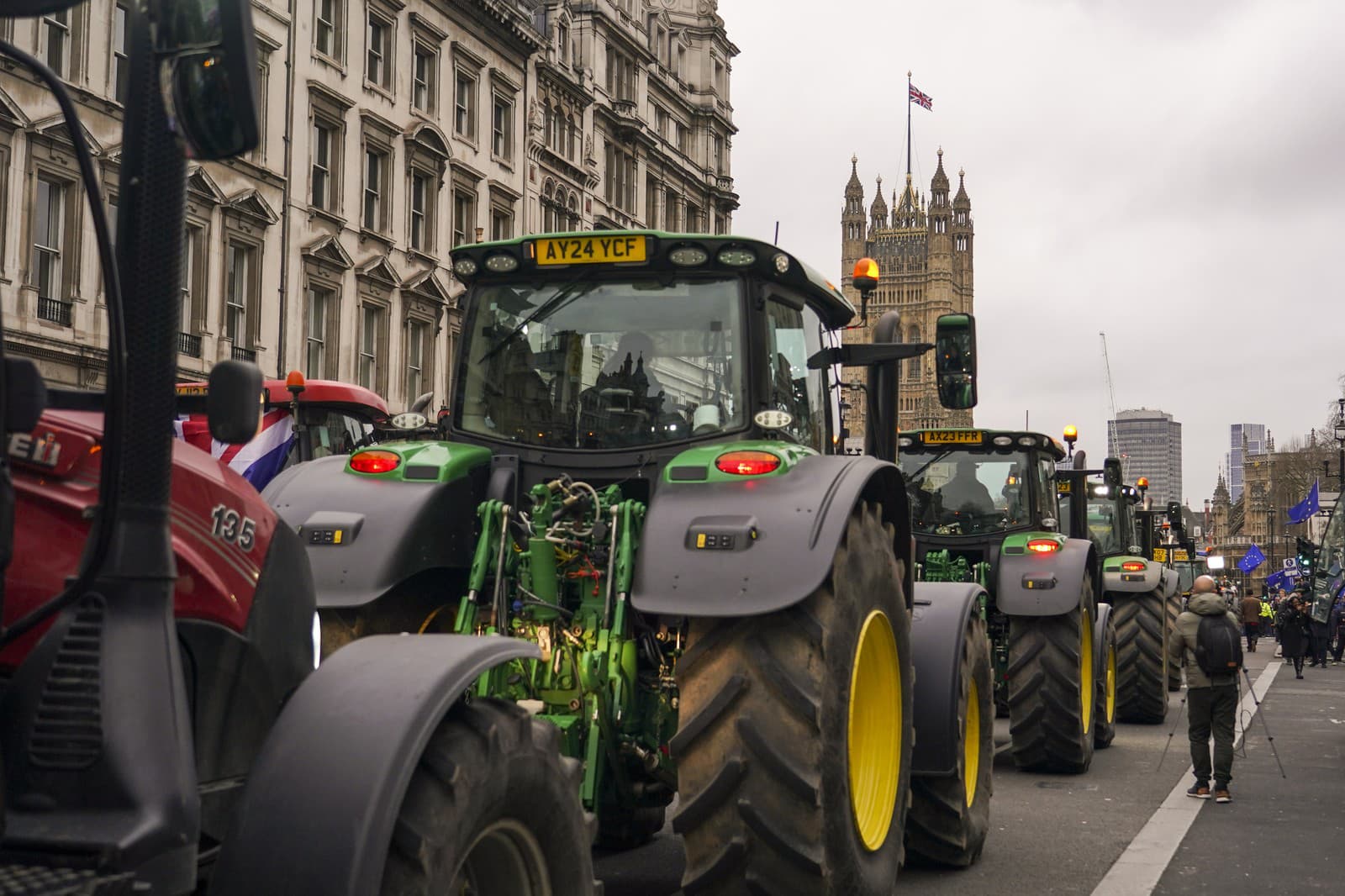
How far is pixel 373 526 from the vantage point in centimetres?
609

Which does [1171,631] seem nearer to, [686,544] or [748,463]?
[748,463]

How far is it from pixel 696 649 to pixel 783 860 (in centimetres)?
76

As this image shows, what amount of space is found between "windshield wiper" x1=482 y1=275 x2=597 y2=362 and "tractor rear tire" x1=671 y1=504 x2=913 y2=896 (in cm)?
175

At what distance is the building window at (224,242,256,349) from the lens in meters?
27.6

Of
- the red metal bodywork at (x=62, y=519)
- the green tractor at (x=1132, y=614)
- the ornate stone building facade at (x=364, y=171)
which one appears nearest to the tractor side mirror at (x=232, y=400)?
the red metal bodywork at (x=62, y=519)

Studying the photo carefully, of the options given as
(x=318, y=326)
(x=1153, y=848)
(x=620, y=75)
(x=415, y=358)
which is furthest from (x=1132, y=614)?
(x=620, y=75)

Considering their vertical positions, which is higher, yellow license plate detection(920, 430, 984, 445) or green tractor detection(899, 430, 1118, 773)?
yellow license plate detection(920, 430, 984, 445)

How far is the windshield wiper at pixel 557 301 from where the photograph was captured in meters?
6.62

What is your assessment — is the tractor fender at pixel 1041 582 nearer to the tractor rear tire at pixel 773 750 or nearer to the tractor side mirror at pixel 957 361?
the tractor side mirror at pixel 957 361

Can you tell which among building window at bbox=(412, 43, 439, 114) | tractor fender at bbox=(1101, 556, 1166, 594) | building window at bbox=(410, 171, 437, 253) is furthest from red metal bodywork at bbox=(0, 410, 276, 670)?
building window at bbox=(412, 43, 439, 114)

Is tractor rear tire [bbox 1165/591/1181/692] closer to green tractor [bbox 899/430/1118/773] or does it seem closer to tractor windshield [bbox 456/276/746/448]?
green tractor [bbox 899/430/1118/773]

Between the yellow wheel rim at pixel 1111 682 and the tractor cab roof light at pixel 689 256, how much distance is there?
864cm

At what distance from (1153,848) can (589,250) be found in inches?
191

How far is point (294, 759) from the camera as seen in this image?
3.12m
